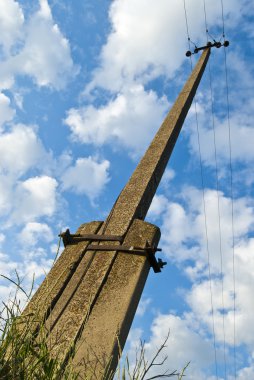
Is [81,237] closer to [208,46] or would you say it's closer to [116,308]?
[116,308]

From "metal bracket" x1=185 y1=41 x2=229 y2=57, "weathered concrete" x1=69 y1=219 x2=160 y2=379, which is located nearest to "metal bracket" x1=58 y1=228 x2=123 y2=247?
"weathered concrete" x1=69 y1=219 x2=160 y2=379

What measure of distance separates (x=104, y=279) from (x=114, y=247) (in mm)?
389

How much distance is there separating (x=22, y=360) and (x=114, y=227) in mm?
2384

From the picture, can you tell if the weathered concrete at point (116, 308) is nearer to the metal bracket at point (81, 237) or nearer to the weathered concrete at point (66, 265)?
the metal bracket at point (81, 237)

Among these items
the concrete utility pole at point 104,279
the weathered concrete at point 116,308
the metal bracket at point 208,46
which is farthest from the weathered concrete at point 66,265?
the metal bracket at point 208,46

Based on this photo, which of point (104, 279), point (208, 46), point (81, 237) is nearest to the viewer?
point (104, 279)

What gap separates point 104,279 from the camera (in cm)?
354

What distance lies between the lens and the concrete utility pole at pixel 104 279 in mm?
2936

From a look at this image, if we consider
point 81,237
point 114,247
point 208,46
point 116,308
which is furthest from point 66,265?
point 208,46

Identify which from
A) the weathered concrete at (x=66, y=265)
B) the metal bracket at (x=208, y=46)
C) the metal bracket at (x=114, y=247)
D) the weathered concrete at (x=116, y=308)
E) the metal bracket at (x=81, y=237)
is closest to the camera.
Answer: the weathered concrete at (x=116, y=308)

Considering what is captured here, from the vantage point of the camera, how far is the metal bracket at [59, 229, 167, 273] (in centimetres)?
377

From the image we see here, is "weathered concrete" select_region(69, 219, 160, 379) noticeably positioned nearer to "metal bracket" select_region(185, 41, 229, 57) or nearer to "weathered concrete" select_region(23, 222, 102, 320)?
"weathered concrete" select_region(23, 222, 102, 320)

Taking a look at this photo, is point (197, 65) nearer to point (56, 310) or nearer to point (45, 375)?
point (56, 310)

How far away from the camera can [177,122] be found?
241 inches
